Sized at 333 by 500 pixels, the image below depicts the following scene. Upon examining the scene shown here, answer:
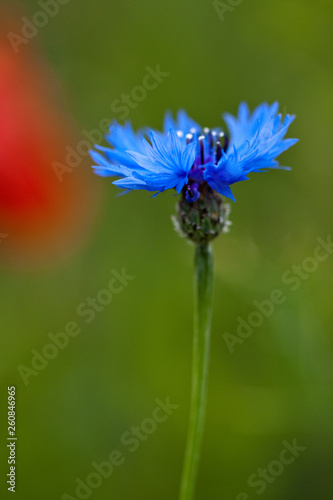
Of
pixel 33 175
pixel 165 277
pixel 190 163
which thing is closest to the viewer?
pixel 190 163

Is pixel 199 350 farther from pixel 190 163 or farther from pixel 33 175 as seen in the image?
pixel 33 175

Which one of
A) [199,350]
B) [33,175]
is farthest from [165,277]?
[199,350]

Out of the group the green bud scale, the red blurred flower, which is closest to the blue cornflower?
the green bud scale

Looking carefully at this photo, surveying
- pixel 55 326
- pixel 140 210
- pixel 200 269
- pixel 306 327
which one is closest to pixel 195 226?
pixel 200 269

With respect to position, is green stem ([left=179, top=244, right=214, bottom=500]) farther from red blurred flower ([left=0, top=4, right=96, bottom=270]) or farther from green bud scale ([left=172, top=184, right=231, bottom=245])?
red blurred flower ([left=0, top=4, right=96, bottom=270])

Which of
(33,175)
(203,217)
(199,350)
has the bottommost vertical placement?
(199,350)

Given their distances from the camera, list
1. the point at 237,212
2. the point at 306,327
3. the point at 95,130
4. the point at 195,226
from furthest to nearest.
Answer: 1. the point at 95,130
2. the point at 237,212
3. the point at 306,327
4. the point at 195,226

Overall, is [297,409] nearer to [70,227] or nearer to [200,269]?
[200,269]

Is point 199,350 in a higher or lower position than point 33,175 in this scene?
lower
